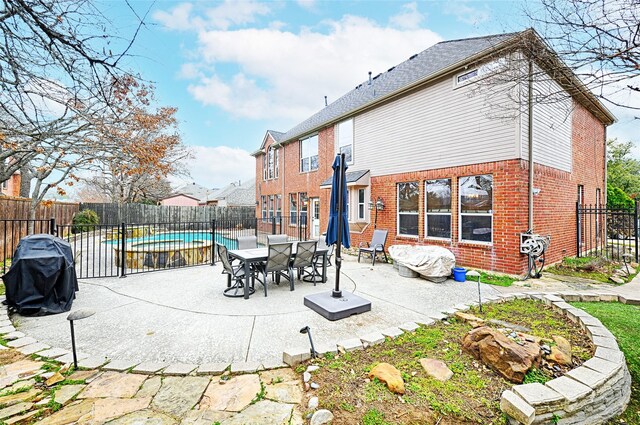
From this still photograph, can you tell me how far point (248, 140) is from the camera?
88.2 feet

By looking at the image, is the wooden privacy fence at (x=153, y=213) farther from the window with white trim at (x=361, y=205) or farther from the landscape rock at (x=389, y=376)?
the landscape rock at (x=389, y=376)

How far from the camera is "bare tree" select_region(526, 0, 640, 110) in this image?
3.06 m

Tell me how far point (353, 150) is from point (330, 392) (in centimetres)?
1018

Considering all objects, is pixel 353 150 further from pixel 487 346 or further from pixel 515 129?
pixel 487 346

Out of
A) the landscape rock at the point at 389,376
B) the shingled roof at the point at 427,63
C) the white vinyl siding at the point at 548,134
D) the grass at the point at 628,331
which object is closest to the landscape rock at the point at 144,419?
the landscape rock at the point at 389,376

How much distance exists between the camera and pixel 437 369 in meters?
2.84

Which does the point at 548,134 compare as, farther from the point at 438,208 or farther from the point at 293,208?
the point at 293,208

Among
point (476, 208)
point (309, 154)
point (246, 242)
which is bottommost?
point (246, 242)

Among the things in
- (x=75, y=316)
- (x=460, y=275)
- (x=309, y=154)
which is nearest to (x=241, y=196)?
(x=309, y=154)

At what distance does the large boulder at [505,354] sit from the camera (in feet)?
8.84

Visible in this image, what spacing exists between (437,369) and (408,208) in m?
6.93

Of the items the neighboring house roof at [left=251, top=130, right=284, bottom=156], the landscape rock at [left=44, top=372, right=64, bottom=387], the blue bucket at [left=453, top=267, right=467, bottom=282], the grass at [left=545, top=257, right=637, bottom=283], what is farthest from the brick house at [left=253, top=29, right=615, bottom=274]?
the neighboring house roof at [left=251, top=130, right=284, bottom=156]

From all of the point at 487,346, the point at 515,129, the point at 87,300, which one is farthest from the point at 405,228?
the point at 87,300

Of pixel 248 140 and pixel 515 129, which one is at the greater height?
pixel 248 140
